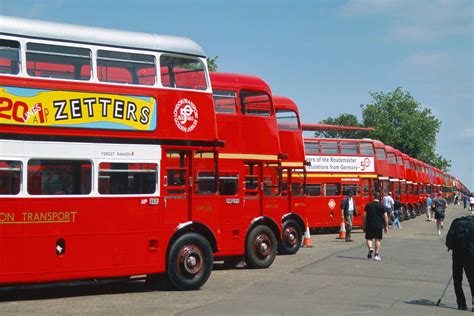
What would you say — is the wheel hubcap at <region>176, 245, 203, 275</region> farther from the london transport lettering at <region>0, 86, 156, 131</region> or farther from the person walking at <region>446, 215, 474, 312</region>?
the person walking at <region>446, 215, 474, 312</region>

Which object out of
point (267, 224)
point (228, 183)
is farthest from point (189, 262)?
point (267, 224)

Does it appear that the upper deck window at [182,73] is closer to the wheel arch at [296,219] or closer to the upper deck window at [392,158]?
the wheel arch at [296,219]

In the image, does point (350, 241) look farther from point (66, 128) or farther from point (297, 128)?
point (66, 128)

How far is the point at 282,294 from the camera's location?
1353 cm

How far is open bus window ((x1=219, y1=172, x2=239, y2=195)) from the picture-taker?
17.4m

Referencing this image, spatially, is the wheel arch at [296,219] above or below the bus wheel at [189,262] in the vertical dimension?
above

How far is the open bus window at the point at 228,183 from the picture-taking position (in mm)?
17375

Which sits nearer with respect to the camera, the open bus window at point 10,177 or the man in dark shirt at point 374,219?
the open bus window at point 10,177

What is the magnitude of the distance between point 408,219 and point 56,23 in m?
43.4

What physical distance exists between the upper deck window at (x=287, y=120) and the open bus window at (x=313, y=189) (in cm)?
922

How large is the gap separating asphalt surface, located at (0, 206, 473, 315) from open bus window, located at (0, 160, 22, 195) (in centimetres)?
185

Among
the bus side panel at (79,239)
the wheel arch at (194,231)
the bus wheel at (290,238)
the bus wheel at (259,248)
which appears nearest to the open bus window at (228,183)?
the bus wheel at (259,248)

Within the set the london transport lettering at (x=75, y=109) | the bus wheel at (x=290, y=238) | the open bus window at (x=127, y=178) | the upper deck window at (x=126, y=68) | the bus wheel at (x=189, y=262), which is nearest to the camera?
the london transport lettering at (x=75, y=109)

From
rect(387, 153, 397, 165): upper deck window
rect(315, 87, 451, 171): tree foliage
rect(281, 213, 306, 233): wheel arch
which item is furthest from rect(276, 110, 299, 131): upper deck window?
rect(315, 87, 451, 171): tree foliage
